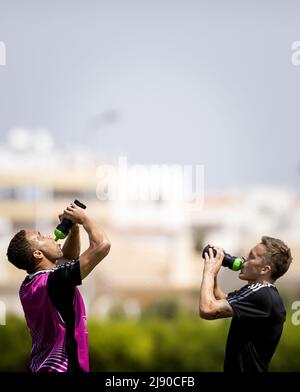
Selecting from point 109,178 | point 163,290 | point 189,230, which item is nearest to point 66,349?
point 109,178

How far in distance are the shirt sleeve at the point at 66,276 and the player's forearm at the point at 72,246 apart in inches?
14.0

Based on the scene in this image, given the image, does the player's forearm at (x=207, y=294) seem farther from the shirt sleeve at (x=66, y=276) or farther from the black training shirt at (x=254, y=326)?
the shirt sleeve at (x=66, y=276)

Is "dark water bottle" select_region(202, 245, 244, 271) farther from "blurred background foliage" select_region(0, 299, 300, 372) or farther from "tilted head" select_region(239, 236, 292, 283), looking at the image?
"blurred background foliage" select_region(0, 299, 300, 372)

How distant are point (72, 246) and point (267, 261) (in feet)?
3.44

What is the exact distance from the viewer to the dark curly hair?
487 cm

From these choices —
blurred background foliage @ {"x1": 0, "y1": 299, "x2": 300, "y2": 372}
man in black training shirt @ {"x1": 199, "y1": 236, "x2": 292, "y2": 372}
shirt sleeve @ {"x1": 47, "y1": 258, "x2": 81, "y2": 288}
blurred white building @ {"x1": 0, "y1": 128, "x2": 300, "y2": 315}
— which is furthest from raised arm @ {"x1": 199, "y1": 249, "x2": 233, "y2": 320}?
blurred white building @ {"x1": 0, "y1": 128, "x2": 300, "y2": 315}

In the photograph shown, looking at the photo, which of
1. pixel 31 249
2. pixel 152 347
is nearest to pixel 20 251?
pixel 31 249

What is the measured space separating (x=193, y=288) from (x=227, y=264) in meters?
61.6

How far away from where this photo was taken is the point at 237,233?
251ft

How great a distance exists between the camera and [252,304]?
475 centimetres

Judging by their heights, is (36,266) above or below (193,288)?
above

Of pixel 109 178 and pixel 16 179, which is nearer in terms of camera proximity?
pixel 109 178

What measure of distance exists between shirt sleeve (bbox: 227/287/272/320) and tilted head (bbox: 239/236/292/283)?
0.26ft

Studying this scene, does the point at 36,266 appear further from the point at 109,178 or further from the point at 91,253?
the point at 109,178
